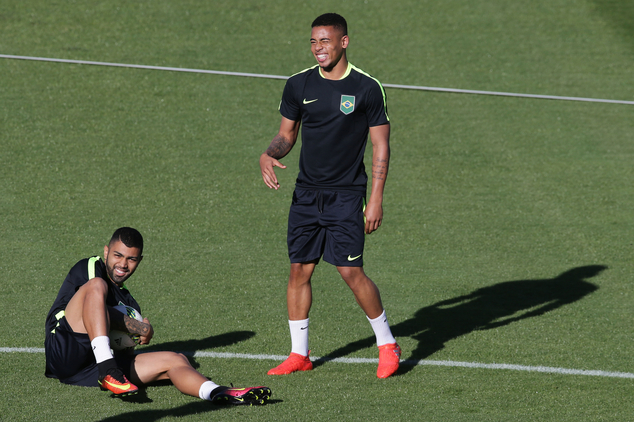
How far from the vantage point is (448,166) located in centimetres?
1089

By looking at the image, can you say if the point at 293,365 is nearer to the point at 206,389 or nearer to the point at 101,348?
the point at 206,389

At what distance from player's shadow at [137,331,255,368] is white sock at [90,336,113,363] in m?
1.07

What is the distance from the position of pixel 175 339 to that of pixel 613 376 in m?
3.27

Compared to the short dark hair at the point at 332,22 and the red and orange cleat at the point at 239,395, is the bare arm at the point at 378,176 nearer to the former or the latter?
the short dark hair at the point at 332,22

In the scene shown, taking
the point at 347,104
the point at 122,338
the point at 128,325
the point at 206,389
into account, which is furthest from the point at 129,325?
the point at 347,104

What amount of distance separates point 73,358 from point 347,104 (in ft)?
7.94

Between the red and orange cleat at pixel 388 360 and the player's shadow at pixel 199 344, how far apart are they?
1222 mm

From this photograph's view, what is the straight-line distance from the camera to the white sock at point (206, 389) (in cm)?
461

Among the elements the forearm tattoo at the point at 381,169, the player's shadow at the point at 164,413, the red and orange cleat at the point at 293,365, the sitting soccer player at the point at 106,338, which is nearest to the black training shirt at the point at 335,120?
the forearm tattoo at the point at 381,169

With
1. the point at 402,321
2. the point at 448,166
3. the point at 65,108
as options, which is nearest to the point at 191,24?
the point at 65,108

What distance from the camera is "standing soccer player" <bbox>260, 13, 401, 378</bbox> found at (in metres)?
5.18

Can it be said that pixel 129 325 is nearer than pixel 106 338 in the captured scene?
No

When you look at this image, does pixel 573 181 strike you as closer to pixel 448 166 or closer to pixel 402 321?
pixel 448 166

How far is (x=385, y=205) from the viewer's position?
979 cm
